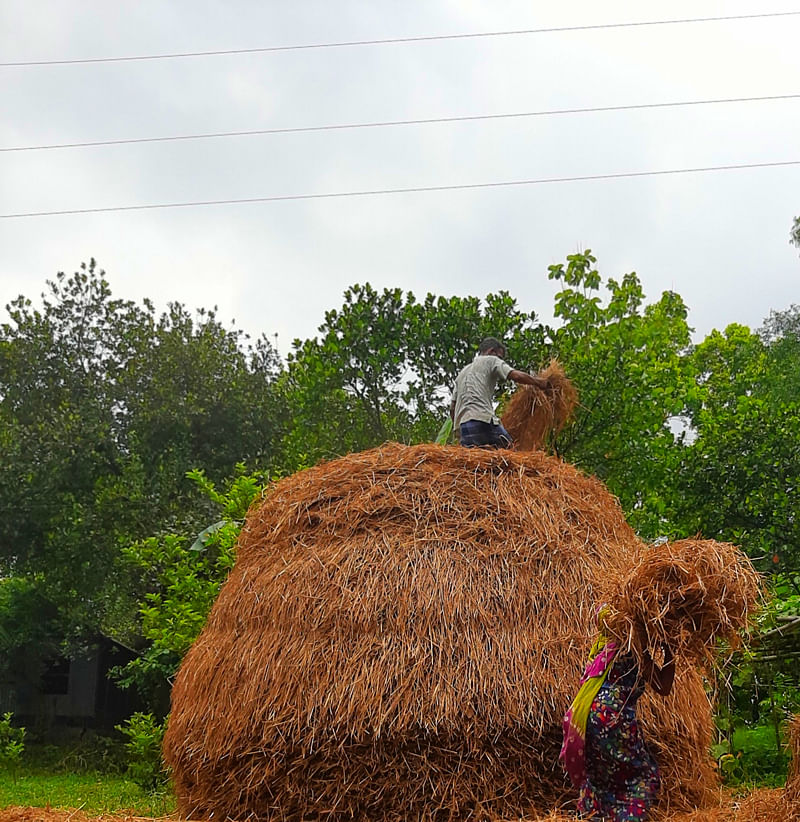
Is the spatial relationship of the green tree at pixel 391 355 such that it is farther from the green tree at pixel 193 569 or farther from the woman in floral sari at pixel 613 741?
the woman in floral sari at pixel 613 741

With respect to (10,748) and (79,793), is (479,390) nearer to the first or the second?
(79,793)

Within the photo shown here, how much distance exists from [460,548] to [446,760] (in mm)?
1274

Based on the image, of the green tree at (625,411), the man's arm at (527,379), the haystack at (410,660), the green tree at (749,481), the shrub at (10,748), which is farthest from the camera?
the shrub at (10,748)

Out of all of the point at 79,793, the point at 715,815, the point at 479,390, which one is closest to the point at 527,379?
the point at 479,390

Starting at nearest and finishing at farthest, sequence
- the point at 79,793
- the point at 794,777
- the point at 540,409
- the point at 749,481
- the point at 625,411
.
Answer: the point at 794,777 < the point at 540,409 < the point at 749,481 < the point at 625,411 < the point at 79,793

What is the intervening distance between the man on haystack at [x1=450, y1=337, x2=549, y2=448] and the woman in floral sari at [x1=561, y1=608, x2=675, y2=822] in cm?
331

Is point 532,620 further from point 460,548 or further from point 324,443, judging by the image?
point 324,443

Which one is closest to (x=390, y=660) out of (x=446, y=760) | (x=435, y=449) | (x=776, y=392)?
(x=446, y=760)

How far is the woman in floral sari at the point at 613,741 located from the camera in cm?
392

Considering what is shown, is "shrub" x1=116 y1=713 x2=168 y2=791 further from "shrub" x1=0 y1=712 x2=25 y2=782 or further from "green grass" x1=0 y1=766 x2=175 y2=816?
"shrub" x1=0 y1=712 x2=25 y2=782

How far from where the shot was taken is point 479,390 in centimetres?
732

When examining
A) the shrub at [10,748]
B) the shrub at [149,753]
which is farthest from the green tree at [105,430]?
the shrub at [149,753]

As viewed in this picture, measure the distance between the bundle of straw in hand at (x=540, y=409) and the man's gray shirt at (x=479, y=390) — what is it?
1.12 ft

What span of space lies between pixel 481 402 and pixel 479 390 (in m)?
0.10
